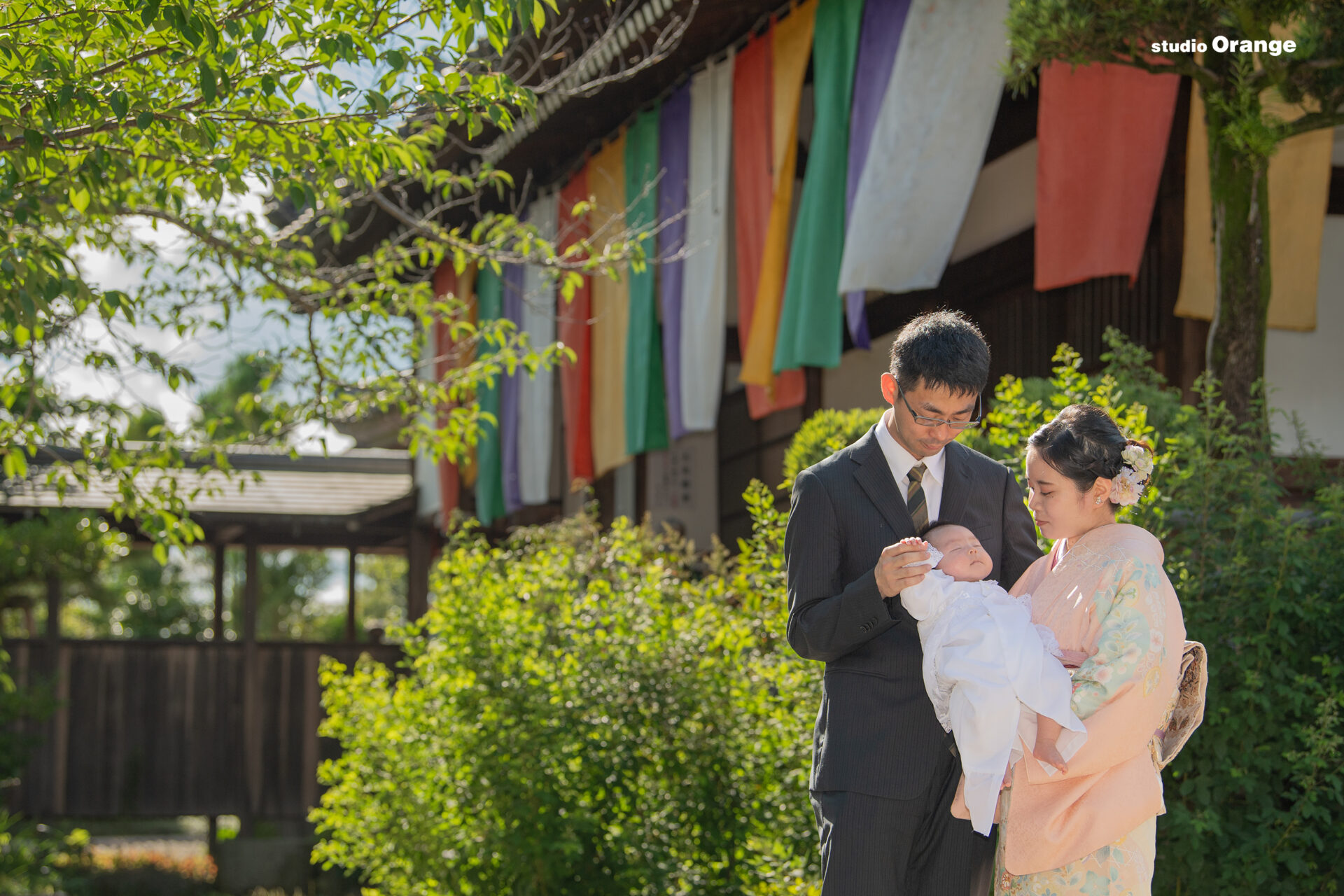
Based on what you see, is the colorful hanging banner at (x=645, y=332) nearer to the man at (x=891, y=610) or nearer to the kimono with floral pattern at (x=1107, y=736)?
the man at (x=891, y=610)

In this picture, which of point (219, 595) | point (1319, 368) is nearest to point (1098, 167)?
point (1319, 368)

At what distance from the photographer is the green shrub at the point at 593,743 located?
19.0 ft

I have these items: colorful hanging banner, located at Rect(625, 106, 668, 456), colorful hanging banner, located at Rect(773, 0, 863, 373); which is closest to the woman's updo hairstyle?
colorful hanging banner, located at Rect(773, 0, 863, 373)

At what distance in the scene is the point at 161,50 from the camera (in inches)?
159

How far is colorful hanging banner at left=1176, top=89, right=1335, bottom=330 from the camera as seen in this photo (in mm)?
6969

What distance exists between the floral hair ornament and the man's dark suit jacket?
0.37 m

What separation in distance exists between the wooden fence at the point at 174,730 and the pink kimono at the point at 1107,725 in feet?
39.8

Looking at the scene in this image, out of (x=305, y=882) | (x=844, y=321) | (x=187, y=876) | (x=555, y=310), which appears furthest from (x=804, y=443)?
(x=187, y=876)

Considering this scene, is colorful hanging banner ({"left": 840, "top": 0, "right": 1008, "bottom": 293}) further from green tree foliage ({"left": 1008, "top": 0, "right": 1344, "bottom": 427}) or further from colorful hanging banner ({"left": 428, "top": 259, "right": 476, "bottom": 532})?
colorful hanging banner ({"left": 428, "top": 259, "right": 476, "bottom": 532})

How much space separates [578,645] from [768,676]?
112cm

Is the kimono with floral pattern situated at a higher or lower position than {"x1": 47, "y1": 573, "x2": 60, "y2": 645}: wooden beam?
higher

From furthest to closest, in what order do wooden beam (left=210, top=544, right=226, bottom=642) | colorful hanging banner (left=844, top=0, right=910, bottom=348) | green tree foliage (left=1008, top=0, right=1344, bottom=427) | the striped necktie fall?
wooden beam (left=210, top=544, right=226, bottom=642) → colorful hanging banner (left=844, top=0, right=910, bottom=348) → green tree foliage (left=1008, top=0, right=1344, bottom=427) → the striped necktie

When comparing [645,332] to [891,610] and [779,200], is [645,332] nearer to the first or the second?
[779,200]

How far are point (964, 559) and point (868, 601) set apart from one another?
0.22 m
